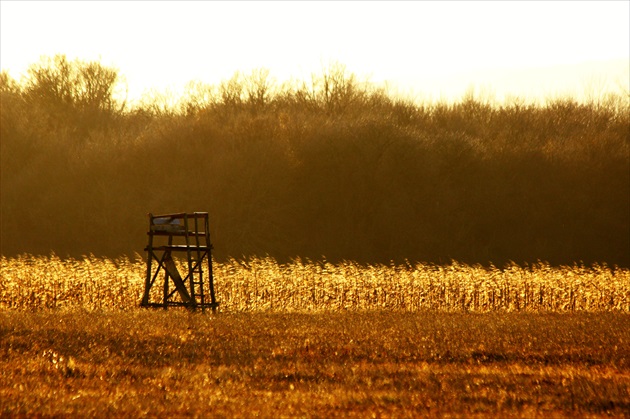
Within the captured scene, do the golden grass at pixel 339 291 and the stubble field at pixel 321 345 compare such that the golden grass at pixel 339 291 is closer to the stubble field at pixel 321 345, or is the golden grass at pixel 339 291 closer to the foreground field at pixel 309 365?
the stubble field at pixel 321 345

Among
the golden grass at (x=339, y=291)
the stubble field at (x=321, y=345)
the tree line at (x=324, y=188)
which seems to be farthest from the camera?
the tree line at (x=324, y=188)

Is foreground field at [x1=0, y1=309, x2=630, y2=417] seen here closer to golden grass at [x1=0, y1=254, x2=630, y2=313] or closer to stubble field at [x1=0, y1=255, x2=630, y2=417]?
stubble field at [x1=0, y1=255, x2=630, y2=417]

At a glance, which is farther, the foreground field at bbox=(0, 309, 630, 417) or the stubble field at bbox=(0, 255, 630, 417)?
the stubble field at bbox=(0, 255, 630, 417)

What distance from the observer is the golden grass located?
2669 cm

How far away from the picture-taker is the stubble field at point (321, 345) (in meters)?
12.2

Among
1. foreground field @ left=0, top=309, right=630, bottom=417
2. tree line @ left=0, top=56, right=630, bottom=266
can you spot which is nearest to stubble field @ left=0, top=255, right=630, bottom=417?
foreground field @ left=0, top=309, right=630, bottom=417

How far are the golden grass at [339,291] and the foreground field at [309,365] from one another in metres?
2.89

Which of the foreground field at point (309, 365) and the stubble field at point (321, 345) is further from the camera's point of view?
the stubble field at point (321, 345)

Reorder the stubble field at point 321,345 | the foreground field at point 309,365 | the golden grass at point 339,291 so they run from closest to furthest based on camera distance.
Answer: the foreground field at point 309,365 → the stubble field at point 321,345 → the golden grass at point 339,291

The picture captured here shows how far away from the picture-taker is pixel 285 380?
14.1 metres

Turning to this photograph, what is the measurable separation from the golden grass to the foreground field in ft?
9.48

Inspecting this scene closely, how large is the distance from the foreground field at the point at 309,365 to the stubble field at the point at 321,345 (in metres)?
0.04

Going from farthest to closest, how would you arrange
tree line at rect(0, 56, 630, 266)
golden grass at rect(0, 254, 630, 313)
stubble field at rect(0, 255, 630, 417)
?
1. tree line at rect(0, 56, 630, 266)
2. golden grass at rect(0, 254, 630, 313)
3. stubble field at rect(0, 255, 630, 417)

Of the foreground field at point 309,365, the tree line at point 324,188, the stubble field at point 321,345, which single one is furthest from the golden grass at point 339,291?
the tree line at point 324,188
